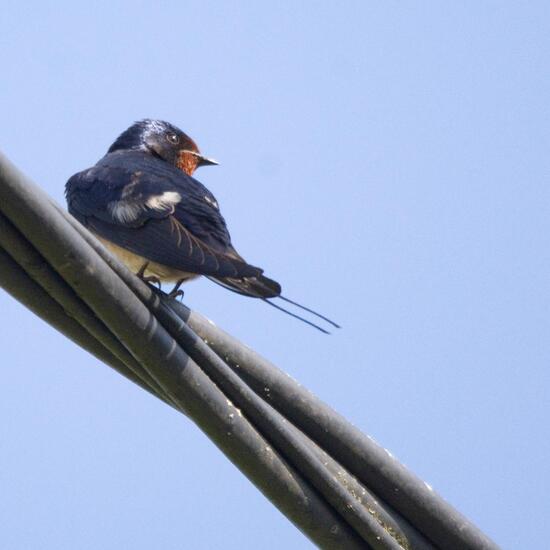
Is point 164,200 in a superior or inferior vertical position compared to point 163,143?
inferior

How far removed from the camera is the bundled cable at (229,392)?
4.70ft

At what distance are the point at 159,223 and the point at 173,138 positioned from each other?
1.71 meters

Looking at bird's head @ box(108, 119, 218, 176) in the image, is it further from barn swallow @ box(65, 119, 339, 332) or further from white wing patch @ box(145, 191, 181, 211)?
white wing patch @ box(145, 191, 181, 211)

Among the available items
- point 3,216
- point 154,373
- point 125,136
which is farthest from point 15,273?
point 125,136

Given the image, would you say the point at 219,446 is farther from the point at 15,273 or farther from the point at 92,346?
the point at 15,273

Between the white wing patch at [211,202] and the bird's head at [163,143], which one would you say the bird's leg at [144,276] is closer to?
the white wing patch at [211,202]

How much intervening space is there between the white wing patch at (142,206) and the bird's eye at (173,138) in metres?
1.41

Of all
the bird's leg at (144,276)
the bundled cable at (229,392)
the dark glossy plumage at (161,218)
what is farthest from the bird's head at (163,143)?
the bundled cable at (229,392)

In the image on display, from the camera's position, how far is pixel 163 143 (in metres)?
4.26

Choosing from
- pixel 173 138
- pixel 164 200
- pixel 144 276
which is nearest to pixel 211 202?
pixel 164 200

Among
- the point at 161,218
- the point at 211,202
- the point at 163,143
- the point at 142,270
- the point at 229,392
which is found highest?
the point at 163,143

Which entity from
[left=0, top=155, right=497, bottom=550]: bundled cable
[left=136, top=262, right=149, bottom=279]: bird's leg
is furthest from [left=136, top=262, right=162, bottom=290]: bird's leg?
[left=0, top=155, right=497, bottom=550]: bundled cable

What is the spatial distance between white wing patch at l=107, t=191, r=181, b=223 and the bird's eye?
4.63ft

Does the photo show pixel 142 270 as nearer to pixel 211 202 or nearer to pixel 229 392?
pixel 211 202
